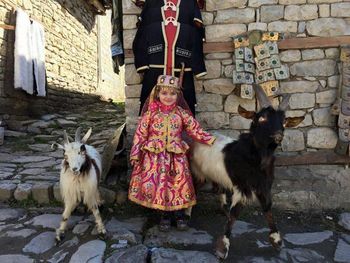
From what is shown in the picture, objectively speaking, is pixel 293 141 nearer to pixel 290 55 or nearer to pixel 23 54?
pixel 290 55

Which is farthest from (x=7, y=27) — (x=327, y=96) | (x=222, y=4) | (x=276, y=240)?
(x=276, y=240)

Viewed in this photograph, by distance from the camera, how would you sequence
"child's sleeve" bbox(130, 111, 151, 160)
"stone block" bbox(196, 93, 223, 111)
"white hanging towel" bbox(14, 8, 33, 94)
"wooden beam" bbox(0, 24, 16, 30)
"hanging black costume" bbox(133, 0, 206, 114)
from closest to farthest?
"child's sleeve" bbox(130, 111, 151, 160), "hanging black costume" bbox(133, 0, 206, 114), "stone block" bbox(196, 93, 223, 111), "wooden beam" bbox(0, 24, 16, 30), "white hanging towel" bbox(14, 8, 33, 94)

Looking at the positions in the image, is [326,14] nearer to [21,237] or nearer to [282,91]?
[282,91]

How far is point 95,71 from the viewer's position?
Result: 1245 centimetres

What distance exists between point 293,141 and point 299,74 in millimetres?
783

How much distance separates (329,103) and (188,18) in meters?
1.89

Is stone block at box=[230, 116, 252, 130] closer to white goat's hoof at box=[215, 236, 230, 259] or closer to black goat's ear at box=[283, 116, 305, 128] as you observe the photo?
black goat's ear at box=[283, 116, 305, 128]

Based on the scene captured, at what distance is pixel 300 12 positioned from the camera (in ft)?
14.0

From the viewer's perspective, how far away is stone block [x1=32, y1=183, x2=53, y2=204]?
14.0 feet

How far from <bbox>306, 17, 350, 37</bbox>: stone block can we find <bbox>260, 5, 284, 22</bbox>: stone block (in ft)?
1.24

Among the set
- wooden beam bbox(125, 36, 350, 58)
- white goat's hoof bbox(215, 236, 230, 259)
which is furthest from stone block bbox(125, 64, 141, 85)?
white goat's hoof bbox(215, 236, 230, 259)

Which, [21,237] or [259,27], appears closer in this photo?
[21,237]

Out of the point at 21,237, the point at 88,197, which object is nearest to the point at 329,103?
the point at 88,197

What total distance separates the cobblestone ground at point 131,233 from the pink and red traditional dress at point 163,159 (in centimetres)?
34
